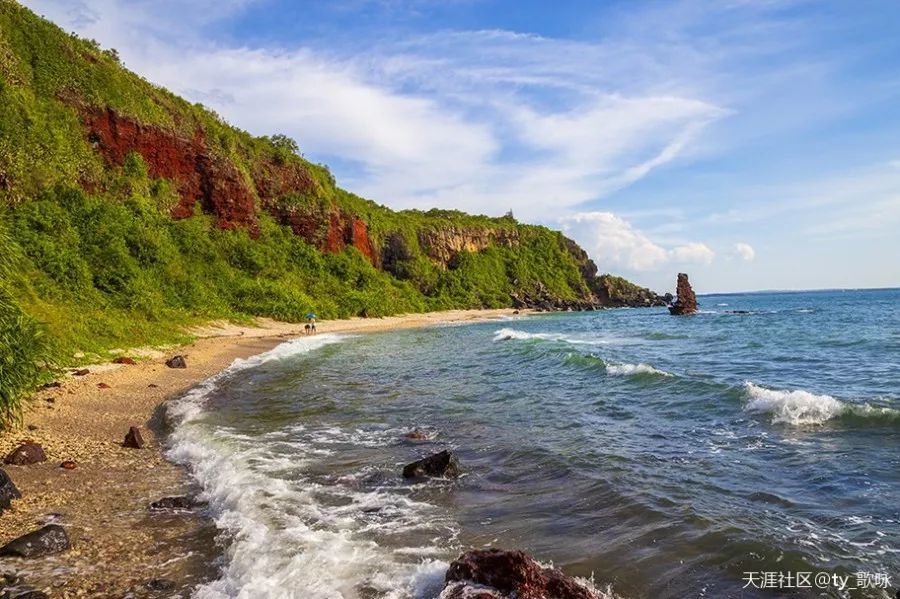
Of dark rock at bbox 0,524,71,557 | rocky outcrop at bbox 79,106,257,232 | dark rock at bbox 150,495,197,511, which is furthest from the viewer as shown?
rocky outcrop at bbox 79,106,257,232

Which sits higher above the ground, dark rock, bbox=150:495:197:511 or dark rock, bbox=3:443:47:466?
dark rock, bbox=3:443:47:466

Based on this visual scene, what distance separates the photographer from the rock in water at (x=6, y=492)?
24.4 feet

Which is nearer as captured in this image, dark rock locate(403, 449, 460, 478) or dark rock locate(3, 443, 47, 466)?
dark rock locate(3, 443, 47, 466)

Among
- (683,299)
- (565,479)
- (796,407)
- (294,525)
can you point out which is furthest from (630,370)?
(683,299)

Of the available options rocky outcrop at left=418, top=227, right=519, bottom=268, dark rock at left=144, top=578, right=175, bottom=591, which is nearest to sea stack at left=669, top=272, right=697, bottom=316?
rocky outcrop at left=418, top=227, right=519, bottom=268

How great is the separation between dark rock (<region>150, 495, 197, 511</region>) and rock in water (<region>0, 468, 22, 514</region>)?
5.70 feet

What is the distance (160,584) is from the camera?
5.70m

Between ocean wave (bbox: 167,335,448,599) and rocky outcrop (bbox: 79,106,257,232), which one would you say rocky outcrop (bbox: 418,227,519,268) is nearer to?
rocky outcrop (bbox: 79,106,257,232)

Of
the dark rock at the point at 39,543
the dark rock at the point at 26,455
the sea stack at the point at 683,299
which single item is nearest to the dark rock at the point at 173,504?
the dark rock at the point at 39,543

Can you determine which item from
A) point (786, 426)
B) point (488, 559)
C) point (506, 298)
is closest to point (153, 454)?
point (488, 559)

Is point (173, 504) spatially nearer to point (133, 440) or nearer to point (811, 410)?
point (133, 440)

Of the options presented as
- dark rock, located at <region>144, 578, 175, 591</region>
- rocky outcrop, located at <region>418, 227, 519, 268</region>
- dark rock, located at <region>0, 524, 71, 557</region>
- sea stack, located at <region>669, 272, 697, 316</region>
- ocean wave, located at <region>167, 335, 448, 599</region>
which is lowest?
ocean wave, located at <region>167, 335, 448, 599</region>

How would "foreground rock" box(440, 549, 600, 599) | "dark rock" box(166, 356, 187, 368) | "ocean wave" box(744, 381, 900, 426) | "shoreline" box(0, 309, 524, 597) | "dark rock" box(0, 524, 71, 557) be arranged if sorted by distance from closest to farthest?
"foreground rock" box(440, 549, 600, 599)
"shoreline" box(0, 309, 524, 597)
"dark rock" box(0, 524, 71, 557)
"ocean wave" box(744, 381, 900, 426)
"dark rock" box(166, 356, 187, 368)

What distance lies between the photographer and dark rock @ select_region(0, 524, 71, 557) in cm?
617
